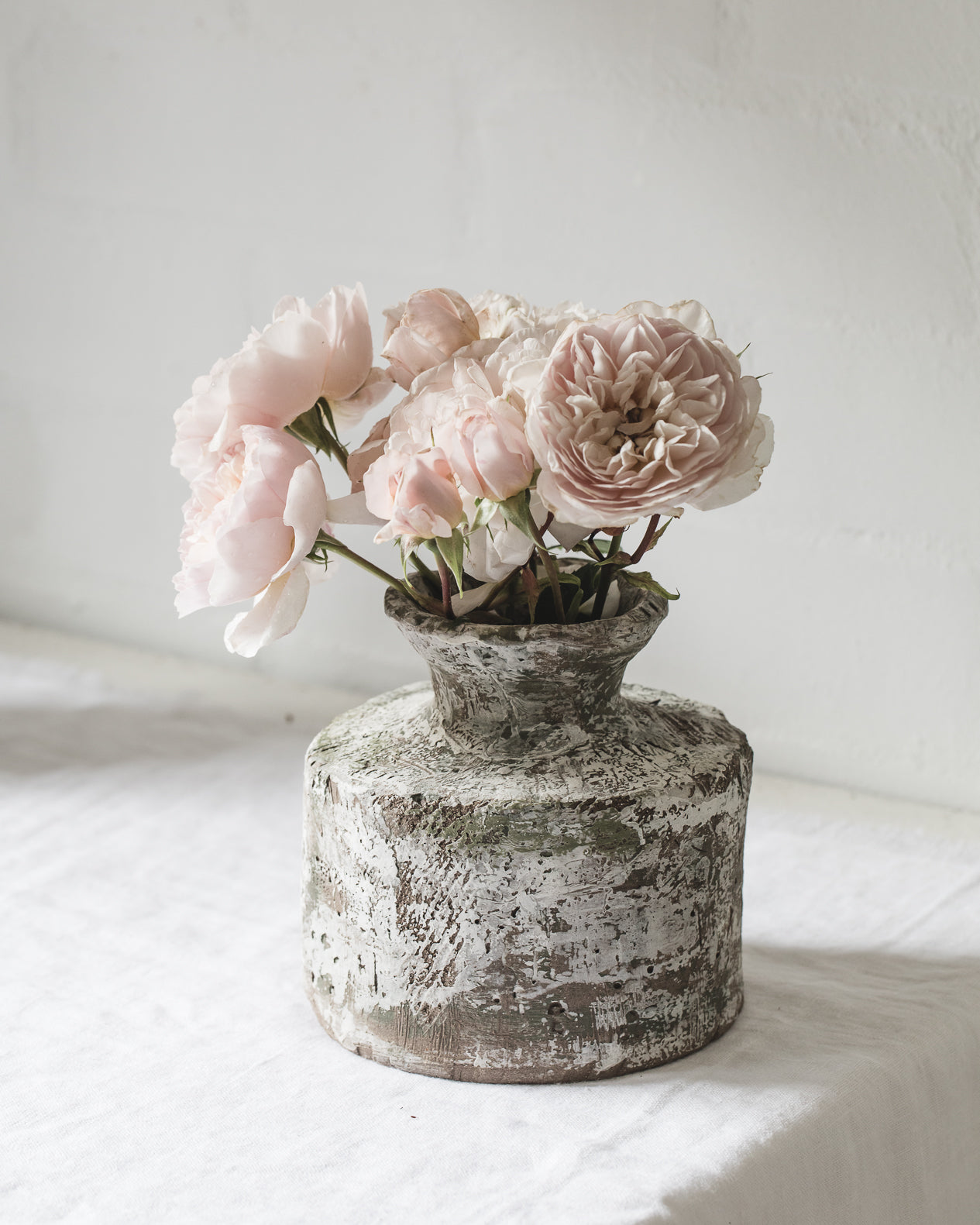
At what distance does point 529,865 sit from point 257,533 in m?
0.20

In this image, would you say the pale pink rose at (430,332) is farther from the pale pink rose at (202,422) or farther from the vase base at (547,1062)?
the vase base at (547,1062)

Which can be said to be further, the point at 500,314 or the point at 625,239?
the point at 625,239

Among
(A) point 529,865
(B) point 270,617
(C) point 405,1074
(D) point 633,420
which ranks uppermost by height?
(D) point 633,420

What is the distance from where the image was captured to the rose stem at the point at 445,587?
25.0 inches

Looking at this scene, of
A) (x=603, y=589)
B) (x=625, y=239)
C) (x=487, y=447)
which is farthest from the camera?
A: (x=625, y=239)

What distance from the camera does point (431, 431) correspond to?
0.58m

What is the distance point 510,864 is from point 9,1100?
0.27 m

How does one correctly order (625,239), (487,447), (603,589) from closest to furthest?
(487,447) < (603,589) < (625,239)

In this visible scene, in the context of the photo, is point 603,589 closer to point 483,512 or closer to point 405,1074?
point 483,512

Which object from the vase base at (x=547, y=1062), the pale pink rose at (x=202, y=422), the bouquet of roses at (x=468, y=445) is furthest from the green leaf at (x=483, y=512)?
the vase base at (x=547, y=1062)

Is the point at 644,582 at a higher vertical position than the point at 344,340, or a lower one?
lower

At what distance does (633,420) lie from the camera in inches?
22.3

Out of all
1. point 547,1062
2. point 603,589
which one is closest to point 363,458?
point 603,589

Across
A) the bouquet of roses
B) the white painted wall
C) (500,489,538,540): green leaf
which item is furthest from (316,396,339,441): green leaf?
the white painted wall
